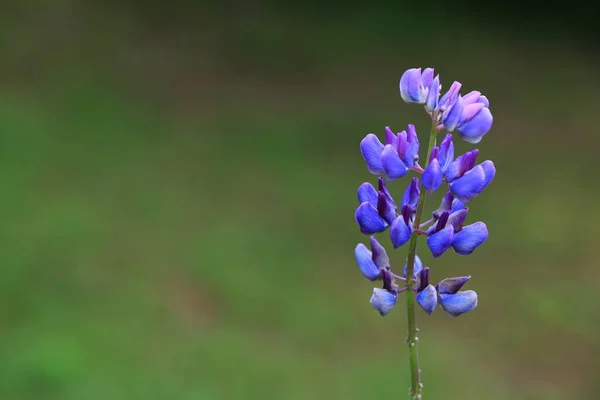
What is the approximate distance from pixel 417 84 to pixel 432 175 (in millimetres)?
290

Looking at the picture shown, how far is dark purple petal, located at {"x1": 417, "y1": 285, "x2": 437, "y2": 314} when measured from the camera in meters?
1.58

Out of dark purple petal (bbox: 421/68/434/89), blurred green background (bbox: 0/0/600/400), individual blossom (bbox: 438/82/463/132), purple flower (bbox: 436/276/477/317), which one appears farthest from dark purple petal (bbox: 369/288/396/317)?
blurred green background (bbox: 0/0/600/400)

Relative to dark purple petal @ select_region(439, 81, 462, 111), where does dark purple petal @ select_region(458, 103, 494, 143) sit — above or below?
below

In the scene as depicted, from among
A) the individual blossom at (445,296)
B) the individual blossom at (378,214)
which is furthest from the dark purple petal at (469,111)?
the individual blossom at (445,296)

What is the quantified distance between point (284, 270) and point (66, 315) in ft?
5.69

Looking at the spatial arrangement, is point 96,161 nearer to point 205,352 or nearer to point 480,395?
point 205,352

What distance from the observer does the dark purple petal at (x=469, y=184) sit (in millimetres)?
1585

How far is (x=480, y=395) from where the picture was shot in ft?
17.2

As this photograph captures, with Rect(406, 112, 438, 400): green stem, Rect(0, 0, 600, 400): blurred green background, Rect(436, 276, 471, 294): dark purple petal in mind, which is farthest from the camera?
Rect(0, 0, 600, 400): blurred green background

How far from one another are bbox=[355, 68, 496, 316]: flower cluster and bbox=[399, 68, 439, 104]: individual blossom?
26 mm

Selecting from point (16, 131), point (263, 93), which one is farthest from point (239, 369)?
point (263, 93)

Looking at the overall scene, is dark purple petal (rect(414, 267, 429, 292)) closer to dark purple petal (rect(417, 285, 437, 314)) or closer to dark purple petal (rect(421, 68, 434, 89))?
dark purple petal (rect(417, 285, 437, 314))

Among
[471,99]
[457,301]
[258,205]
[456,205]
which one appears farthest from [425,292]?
[258,205]

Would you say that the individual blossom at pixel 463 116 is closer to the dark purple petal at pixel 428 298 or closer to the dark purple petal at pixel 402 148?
the dark purple petal at pixel 402 148
